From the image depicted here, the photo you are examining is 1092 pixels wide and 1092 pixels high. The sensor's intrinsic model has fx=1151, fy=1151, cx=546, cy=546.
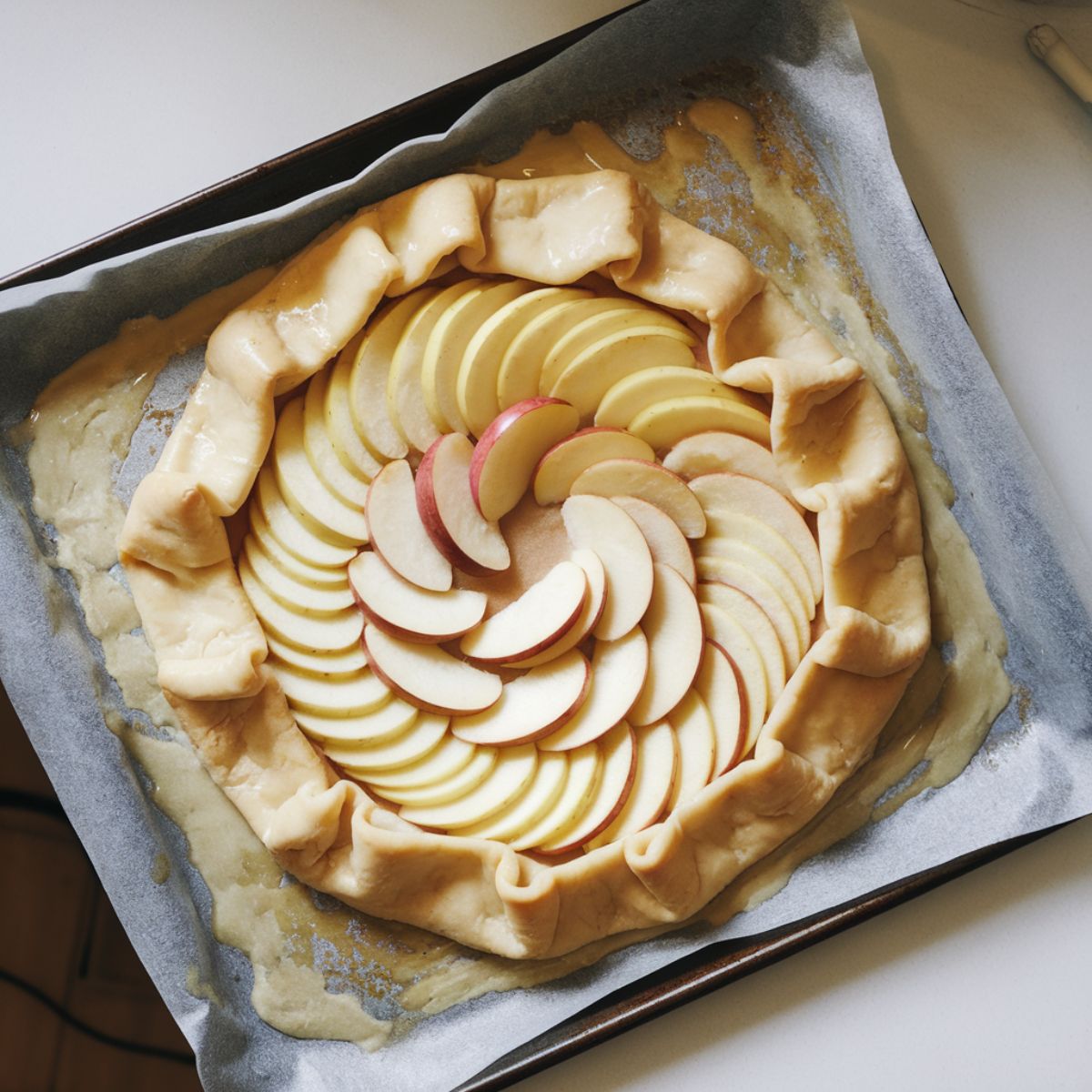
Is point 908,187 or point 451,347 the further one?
point 908,187

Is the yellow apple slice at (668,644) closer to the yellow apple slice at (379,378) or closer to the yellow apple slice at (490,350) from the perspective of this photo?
the yellow apple slice at (490,350)

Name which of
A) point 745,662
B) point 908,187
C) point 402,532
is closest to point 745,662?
point 745,662

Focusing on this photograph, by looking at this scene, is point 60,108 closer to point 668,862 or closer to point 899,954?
point 668,862

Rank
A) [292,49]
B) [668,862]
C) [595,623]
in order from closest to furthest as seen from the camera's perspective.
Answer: [668,862]
[595,623]
[292,49]

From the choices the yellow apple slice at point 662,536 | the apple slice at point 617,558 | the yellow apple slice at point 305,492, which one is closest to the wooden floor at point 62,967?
the yellow apple slice at point 305,492

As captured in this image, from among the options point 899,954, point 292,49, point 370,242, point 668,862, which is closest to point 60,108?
point 292,49

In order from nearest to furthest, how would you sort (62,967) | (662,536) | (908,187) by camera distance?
(662,536) < (908,187) < (62,967)

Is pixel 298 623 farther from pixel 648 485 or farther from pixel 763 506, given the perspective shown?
pixel 763 506
